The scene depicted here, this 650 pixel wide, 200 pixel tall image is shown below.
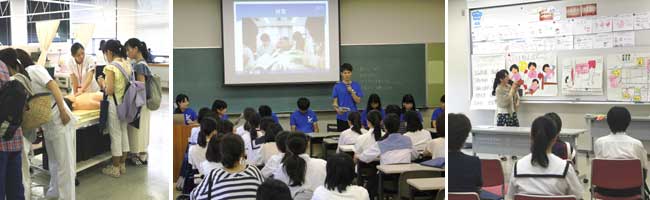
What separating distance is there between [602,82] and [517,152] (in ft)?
5.44

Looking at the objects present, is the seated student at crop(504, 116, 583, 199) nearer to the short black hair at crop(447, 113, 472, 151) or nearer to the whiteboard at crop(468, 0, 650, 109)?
the short black hair at crop(447, 113, 472, 151)

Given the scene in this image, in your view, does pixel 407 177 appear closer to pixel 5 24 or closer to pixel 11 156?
pixel 11 156

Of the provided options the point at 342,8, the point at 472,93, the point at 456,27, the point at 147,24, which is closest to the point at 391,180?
the point at 472,93

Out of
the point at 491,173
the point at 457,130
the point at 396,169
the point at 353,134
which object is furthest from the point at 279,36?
the point at 491,173

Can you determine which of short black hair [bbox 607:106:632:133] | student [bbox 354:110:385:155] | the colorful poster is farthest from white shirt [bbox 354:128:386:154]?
short black hair [bbox 607:106:632:133]

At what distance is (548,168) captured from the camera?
249 centimetres

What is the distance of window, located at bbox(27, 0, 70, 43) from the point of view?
Result: 2439mm

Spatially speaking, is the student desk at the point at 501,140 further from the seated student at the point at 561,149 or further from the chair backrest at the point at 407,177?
the chair backrest at the point at 407,177

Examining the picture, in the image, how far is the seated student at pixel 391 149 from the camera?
11.8 feet

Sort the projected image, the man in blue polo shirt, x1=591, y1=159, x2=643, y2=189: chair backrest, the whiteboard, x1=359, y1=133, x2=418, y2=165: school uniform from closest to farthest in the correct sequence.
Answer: x1=591, y1=159, x2=643, y2=189: chair backrest → the whiteboard → x1=359, y1=133, x2=418, y2=165: school uniform → the projected image → the man in blue polo shirt

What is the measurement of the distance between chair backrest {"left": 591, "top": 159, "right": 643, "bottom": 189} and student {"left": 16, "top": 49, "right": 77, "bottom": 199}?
2680 mm

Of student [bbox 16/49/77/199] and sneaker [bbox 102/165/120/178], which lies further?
sneaker [bbox 102/165/120/178]

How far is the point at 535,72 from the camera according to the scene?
12.9ft

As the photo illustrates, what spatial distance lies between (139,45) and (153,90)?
25cm
